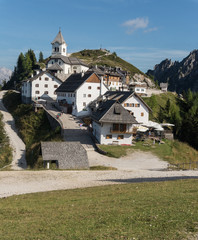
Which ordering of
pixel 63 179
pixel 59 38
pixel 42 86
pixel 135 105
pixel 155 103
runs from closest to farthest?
pixel 63 179 → pixel 135 105 → pixel 155 103 → pixel 42 86 → pixel 59 38

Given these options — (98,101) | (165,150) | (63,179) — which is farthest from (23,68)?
(63,179)

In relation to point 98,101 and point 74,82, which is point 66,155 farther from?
point 74,82

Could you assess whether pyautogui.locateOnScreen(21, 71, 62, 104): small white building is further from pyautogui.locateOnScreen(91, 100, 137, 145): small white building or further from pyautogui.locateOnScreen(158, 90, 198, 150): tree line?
pyautogui.locateOnScreen(91, 100, 137, 145): small white building

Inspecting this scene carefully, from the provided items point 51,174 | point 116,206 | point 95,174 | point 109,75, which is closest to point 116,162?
point 95,174

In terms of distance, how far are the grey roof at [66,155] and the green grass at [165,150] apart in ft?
21.7

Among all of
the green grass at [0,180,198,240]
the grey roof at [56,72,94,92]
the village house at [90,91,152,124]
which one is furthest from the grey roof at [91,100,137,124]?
the green grass at [0,180,198,240]

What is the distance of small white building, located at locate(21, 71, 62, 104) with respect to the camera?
76.8m

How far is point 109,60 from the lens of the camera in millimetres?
156000

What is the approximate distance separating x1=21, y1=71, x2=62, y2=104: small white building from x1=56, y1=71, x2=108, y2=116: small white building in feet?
36.0

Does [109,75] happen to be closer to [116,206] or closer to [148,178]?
[148,178]

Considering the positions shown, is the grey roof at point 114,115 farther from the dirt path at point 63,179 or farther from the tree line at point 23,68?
the tree line at point 23,68

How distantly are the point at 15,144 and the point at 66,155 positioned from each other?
83.8 feet

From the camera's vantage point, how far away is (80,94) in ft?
210

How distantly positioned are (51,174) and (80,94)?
125 ft
